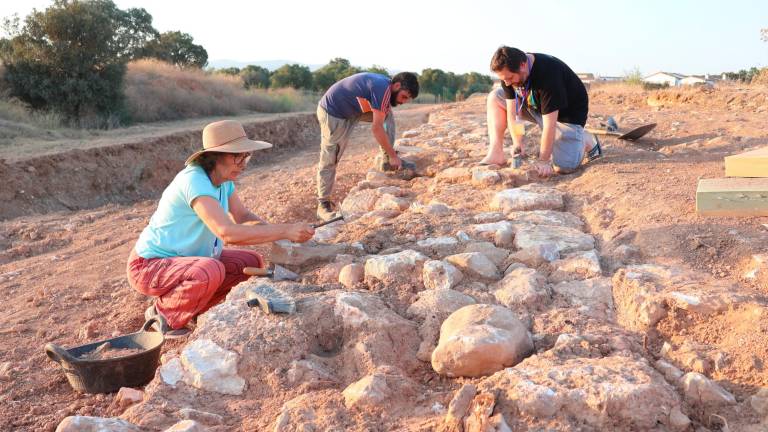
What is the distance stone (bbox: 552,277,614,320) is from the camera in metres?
2.81

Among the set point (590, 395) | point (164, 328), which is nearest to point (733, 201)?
point (590, 395)

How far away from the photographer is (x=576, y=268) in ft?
10.3

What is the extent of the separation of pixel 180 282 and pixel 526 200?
2192 millimetres

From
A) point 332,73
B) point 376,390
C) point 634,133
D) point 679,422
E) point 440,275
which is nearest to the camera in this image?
point 679,422

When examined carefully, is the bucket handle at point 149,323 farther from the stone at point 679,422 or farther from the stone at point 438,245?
the stone at point 679,422

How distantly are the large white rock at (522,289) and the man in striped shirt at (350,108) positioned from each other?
7.63 ft

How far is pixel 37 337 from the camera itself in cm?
375

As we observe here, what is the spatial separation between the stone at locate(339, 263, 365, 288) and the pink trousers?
2.07 ft

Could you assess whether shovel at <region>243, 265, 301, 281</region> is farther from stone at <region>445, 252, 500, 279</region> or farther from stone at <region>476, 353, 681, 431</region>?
stone at <region>476, 353, 681, 431</region>

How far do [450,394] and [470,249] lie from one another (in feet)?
4.18

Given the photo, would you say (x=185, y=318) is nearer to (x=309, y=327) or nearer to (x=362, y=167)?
(x=309, y=327)

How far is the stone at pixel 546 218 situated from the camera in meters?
3.89

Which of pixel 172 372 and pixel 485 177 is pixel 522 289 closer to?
pixel 172 372

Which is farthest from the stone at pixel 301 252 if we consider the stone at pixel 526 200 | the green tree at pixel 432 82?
the green tree at pixel 432 82
